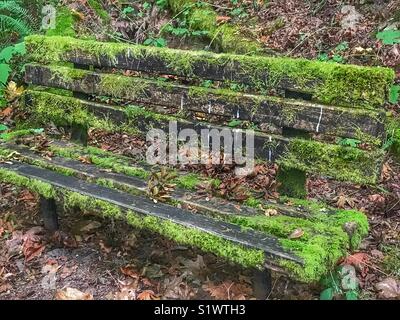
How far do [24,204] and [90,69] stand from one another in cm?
134

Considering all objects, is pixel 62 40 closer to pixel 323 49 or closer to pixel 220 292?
pixel 220 292

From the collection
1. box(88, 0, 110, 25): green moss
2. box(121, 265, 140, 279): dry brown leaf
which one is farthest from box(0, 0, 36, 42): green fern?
box(121, 265, 140, 279): dry brown leaf

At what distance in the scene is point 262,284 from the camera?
8.89 feet

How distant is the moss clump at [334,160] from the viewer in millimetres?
2709

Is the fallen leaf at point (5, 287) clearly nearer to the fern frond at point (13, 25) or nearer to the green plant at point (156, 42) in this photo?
the fern frond at point (13, 25)

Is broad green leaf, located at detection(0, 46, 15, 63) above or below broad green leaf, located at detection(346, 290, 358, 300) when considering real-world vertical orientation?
above

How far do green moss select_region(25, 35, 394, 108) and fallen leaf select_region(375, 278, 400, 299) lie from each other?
1.20 meters

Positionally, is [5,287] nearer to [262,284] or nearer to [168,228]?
[168,228]

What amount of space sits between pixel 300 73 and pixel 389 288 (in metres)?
1.51

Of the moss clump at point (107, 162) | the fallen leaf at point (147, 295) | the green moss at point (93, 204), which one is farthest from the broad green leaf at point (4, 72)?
the fallen leaf at point (147, 295)

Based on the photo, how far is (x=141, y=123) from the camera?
358 centimetres

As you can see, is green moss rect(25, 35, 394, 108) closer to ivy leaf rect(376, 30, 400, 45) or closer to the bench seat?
the bench seat

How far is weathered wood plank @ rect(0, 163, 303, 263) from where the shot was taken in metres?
2.43
